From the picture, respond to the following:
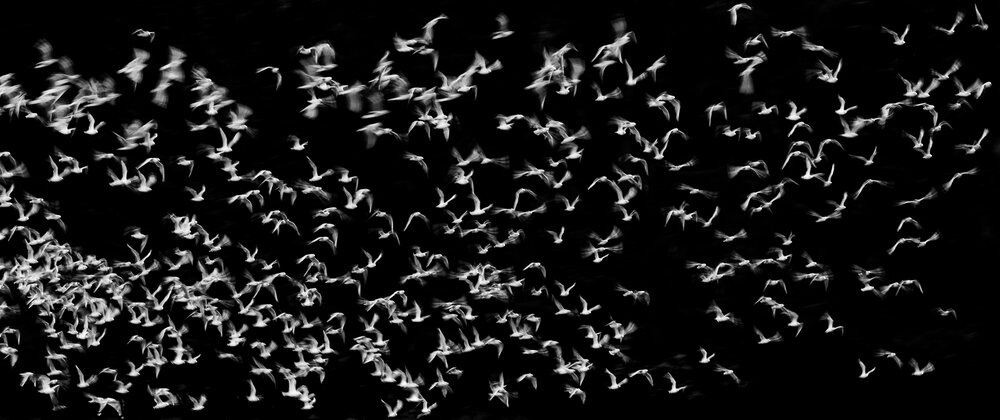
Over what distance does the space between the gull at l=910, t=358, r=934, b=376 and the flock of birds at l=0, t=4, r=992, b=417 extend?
0.01 metres

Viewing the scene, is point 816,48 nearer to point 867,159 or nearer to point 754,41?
point 754,41

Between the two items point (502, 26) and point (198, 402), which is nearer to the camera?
point (502, 26)

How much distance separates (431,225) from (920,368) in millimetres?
878

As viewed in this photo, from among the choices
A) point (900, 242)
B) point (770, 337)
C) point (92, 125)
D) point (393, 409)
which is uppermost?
point (92, 125)

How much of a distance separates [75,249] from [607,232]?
3.09 ft

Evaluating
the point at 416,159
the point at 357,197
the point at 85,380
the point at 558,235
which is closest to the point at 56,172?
the point at 85,380

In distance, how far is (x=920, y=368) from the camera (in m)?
1.53

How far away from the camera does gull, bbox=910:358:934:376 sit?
1522 millimetres

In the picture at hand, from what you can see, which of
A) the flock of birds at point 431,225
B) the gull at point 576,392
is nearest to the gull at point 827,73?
the flock of birds at point 431,225

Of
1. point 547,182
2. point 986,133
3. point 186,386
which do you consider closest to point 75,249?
point 186,386

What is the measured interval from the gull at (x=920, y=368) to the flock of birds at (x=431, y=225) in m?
0.01

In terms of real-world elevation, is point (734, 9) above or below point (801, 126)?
above

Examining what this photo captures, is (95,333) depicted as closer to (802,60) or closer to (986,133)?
(802,60)

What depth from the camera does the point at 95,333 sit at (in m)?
1.61
